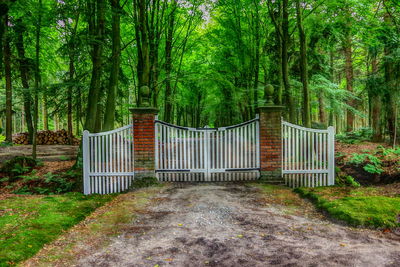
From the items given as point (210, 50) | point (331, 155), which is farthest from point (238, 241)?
point (210, 50)

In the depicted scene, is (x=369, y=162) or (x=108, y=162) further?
(x=369, y=162)

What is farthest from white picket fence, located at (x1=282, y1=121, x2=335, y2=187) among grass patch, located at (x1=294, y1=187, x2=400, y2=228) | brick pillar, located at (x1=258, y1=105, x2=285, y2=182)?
grass patch, located at (x1=294, y1=187, x2=400, y2=228)

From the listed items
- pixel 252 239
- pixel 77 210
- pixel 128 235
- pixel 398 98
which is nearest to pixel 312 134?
pixel 252 239

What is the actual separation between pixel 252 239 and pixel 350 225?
5.74 feet

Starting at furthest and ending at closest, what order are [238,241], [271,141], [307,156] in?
[307,156], [271,141], [238,241]

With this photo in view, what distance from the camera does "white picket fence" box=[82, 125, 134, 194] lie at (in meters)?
6.74

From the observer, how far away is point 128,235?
387cm

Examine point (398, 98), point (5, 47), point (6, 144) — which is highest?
point (5, 47)

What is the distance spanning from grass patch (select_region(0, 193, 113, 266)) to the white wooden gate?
180 centimetres

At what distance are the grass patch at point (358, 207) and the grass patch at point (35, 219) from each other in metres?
4.54

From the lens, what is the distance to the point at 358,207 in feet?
15.3

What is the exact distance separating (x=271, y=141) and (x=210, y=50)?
38.6 feet

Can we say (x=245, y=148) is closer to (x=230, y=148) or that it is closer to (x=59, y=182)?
(x=230, y=148)

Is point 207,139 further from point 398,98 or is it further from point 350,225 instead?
point 398,98
